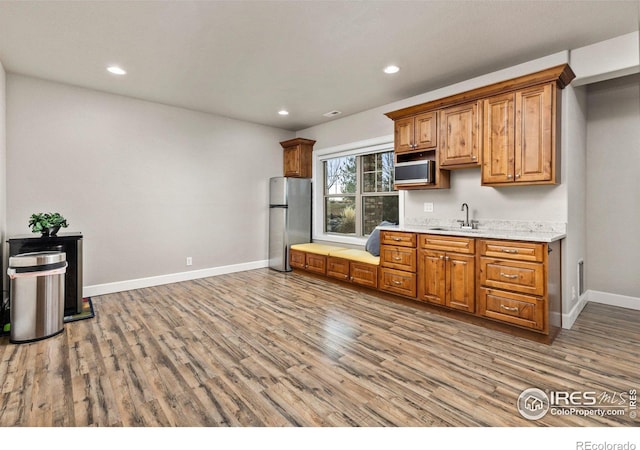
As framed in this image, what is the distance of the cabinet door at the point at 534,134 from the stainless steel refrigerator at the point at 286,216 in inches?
140

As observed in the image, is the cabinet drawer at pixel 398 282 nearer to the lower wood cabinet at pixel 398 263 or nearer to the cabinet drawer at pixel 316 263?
the lower wood cabinet at pixel 398 263

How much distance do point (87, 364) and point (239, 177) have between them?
375 centimetres

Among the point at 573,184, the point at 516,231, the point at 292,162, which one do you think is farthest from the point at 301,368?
the point at 292,162

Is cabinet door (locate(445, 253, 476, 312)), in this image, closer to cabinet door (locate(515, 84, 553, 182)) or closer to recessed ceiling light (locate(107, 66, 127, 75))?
cabinet door (locate(515, 84, 553, 182))

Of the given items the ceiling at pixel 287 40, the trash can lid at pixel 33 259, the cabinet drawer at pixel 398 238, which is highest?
the ceiling at pixel 287 40

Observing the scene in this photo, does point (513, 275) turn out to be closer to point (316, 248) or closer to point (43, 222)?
point (316, 248)

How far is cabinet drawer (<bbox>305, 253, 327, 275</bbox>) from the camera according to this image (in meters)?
4.97

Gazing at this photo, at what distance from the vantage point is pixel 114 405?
1.86 metres

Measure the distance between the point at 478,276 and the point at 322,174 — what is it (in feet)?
11.7

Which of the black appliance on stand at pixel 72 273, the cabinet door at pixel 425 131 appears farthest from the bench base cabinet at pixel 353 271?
the black appliance on stand at pixel 72 273

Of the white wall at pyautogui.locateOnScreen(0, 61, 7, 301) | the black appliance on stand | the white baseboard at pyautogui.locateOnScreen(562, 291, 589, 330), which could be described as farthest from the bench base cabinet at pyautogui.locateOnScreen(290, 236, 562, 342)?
the white wall at pyautogui.locateOnScreen(0, 61, 7, 301)

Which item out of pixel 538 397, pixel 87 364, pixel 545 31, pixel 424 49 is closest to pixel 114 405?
pixel 87 364

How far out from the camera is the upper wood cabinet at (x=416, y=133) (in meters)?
3.82

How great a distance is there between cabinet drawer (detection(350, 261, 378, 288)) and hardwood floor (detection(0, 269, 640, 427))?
0.57 metres
